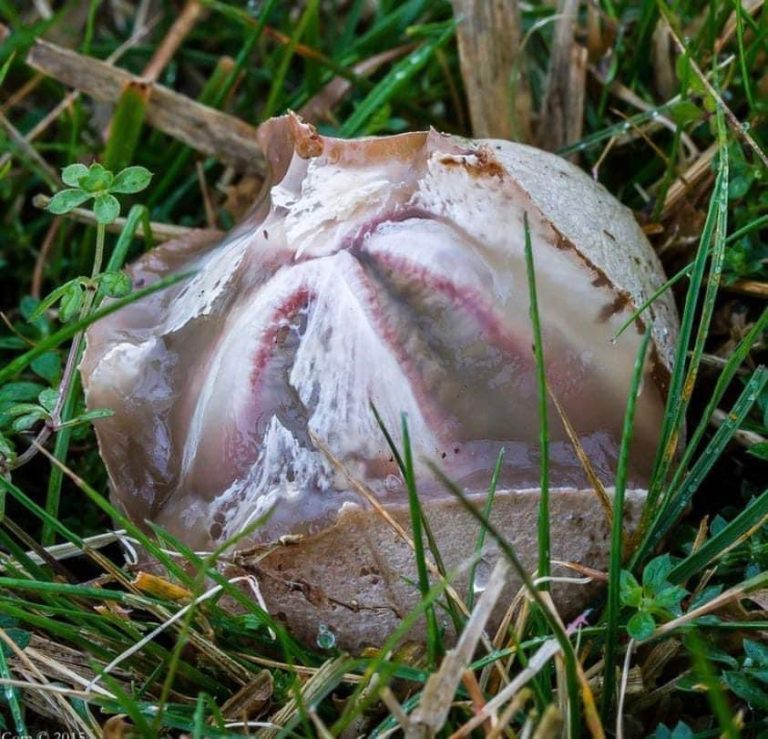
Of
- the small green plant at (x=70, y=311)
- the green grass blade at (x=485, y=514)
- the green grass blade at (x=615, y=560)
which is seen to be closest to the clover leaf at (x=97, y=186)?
the small green plant at (x=70, y=311)

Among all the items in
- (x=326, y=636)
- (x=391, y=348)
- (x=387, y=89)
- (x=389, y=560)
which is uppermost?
(x=387, y=89)

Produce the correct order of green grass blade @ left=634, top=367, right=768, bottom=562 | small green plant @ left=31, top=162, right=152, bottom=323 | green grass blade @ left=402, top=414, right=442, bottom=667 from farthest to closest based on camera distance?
small green plant @ left=31, top=162, right=152, bottom=323 → green grass blade @ left=634, top=367, right=768, bottom=562 → green grass blade @ left=402, top=414, right=442, bottom=667

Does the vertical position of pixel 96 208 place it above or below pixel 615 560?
above

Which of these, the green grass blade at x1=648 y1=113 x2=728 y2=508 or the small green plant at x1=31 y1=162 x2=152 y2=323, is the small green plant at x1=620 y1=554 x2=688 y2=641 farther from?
the small green plant at x1=31 y1=162 x2=152 y2=323

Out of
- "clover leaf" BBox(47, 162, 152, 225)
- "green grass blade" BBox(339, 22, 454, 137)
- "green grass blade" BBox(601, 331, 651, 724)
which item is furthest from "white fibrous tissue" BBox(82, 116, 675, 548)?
"green grass blade" BBox(339, 22, 454, 137)

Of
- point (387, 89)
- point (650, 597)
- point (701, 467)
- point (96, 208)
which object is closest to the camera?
point (650, 597)

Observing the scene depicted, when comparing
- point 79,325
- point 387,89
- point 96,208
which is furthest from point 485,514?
point 387,89

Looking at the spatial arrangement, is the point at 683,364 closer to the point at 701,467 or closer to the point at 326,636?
the point at 701,467

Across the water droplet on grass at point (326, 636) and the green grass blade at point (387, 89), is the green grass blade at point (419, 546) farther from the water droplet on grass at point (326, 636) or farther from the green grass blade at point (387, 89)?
the green grass blade at point (387, 89)
